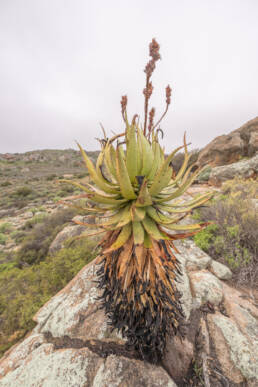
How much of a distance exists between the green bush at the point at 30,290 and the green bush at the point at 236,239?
308 centimetres

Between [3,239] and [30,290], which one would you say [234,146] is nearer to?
[30,290]

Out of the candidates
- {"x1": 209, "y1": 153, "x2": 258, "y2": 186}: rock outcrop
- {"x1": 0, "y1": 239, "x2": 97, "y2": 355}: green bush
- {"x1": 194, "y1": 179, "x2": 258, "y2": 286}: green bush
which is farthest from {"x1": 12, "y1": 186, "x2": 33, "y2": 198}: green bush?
{"x1": 194, "y1": 179, "x2": 258, "y2": 286}: green bush

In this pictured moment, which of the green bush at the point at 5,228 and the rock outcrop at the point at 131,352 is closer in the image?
the rock outcrop at the point at 131,352

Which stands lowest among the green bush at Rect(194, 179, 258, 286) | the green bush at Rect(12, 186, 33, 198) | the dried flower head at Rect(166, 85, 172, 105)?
the green bush at Rect(194, 179, 258, 286)

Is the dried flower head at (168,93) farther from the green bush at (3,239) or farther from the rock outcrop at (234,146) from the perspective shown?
the rock outcrop at (234,146)

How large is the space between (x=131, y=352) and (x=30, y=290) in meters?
3.15

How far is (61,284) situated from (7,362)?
159 centimetres

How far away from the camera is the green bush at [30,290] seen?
312cm

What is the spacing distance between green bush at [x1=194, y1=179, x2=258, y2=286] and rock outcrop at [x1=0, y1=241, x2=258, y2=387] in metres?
0.68

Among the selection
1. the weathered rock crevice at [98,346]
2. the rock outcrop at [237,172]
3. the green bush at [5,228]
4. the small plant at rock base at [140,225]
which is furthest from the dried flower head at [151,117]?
the green bush at [5,228]

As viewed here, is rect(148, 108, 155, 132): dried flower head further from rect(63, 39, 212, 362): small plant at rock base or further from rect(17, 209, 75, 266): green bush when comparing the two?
rect(17, 209, 75, 266): green bush

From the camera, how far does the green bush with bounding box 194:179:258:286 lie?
3338 mm

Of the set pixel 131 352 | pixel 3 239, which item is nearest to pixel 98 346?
pixel 131 352

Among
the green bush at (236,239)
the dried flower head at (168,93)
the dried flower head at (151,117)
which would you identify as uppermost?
the dried flower head at (168,93)
